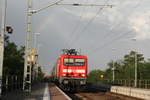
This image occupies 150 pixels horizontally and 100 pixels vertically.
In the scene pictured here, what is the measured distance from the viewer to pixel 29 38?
21734 mm

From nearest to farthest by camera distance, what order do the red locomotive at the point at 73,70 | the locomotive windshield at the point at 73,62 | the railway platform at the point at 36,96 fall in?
the railway platform at the point at 36,96, the red locomotive at the point at 73,70, the locomotive windshield at the point at 73,62

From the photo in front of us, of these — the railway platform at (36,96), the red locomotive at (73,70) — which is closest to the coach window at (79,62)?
the red locomotive at (73,70)

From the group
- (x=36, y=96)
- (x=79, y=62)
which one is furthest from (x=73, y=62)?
(x=36, y=96)

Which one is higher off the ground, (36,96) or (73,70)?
(73,70)

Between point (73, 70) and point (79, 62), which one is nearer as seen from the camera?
point (73, 70)

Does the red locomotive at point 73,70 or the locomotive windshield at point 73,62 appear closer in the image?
the red locomotive at point 73,70

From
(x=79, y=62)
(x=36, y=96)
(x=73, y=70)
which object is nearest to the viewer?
(x=36, y=96)

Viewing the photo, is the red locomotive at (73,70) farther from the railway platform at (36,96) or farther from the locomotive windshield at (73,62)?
the railway platform at (36,96)

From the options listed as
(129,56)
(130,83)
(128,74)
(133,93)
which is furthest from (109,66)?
(133,93)

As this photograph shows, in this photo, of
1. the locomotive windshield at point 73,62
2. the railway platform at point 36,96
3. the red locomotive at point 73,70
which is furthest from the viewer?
the locomotive windshield at point 73,62

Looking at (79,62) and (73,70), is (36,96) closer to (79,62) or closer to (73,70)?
(73,70)

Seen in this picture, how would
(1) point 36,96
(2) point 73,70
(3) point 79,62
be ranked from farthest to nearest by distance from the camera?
(3) point 79,62, (2) point 73,70, (1) point 36,96

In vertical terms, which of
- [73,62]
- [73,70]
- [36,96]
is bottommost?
[36,96]

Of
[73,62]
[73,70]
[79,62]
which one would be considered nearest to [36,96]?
[73,70]
